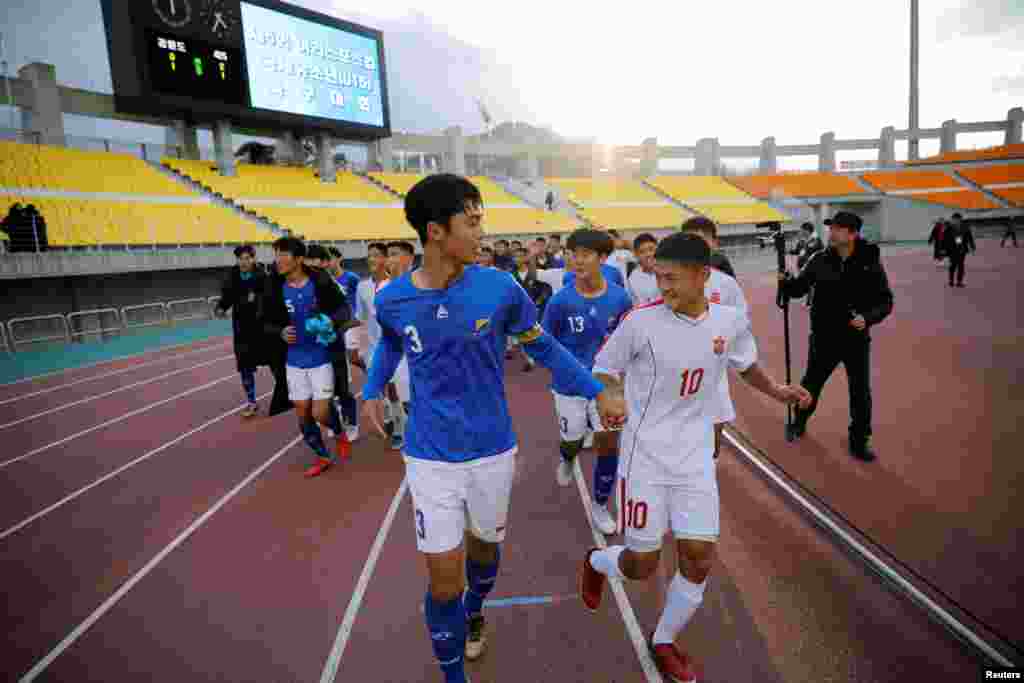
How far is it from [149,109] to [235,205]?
468 centimetres

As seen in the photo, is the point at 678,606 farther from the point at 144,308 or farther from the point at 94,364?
the point at 144,308

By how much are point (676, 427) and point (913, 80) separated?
6880cm

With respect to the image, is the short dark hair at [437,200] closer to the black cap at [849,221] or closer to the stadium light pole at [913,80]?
the black cap at [849,221]

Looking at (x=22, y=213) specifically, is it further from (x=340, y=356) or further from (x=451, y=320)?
(x=451, y=320)

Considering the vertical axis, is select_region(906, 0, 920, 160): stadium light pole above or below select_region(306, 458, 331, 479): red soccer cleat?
above

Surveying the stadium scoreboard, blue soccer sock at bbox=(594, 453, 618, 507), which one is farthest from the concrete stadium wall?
blue soccer sock at bbox=(594, 453, 618, 507)

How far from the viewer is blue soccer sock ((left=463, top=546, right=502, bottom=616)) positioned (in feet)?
9.10

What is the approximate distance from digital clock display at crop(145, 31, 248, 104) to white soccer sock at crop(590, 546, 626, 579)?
2508 centimetres

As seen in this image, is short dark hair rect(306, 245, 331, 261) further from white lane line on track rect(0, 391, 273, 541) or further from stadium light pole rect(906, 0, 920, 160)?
stadium light pole rect(906, 0, 920, 160)

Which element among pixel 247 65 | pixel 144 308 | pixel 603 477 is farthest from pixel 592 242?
pixel 247 65

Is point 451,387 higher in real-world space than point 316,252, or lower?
lower

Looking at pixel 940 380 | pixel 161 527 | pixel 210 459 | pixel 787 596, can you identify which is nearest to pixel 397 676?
pixel 787 596

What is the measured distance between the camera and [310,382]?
17.7 feet

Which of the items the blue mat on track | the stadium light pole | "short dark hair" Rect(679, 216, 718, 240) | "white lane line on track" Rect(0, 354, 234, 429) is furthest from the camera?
the stadium light pole
